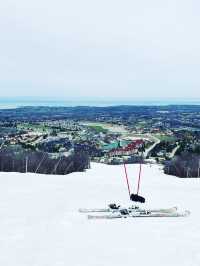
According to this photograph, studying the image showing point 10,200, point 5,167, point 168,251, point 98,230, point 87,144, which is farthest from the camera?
point 87,144

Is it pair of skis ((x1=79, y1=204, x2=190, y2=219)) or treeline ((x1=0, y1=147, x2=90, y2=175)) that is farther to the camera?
treeline ((x1=0, y1=147, x2=90, y2=175))

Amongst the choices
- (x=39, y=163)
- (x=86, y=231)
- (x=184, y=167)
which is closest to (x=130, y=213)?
(x=86, y=231)

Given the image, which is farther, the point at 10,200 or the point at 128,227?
the point at 10,200

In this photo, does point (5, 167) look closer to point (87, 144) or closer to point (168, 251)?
point (168, 251)

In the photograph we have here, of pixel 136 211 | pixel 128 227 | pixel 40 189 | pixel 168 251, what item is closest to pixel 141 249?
pixel 168 251

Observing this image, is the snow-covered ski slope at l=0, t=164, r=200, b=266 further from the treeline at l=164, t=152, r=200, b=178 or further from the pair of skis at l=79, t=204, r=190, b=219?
the treeline at l=164, t=152, r=200, b=178

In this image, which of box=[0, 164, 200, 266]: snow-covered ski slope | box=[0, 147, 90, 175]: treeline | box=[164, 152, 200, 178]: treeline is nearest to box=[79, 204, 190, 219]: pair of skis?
box=[0, 164, 200, 266]: snow-covered ski slope

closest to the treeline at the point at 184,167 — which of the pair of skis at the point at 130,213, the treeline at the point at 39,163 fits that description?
the treeline at the point at 39,163
